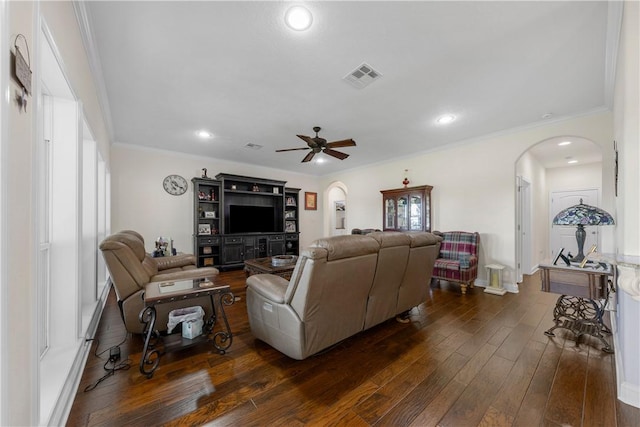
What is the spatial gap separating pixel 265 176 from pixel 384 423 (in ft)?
19.8

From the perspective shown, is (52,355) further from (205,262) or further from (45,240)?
(205,262)

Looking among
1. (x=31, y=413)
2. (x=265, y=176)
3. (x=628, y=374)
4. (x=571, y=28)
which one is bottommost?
(x=628, y=374)

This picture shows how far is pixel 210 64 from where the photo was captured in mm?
2387

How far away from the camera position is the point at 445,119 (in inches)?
145

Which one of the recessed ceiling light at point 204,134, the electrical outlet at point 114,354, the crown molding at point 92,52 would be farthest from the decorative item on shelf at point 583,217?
the recessed ceiling light at point 204,134

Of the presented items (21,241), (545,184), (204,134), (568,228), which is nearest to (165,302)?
(21,241)

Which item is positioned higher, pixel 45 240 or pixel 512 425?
pixel 45 240

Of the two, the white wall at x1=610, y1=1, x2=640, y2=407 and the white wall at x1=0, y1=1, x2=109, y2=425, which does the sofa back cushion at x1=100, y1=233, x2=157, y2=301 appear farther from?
the white wall at x1=610, y1=1, x2=640, y2=407

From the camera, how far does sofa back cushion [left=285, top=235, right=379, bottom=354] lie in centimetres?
179

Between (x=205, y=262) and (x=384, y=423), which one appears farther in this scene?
→ (x=205, y=262)

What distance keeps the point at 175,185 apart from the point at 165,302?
13.5 feet

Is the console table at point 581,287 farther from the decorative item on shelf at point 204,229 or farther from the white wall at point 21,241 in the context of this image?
the decorative item on shelf at point 204,229

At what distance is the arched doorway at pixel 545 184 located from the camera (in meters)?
4.75

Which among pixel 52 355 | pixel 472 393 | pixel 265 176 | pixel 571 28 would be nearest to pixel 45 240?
pixel 52 355
